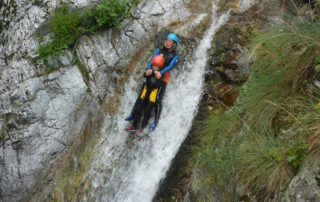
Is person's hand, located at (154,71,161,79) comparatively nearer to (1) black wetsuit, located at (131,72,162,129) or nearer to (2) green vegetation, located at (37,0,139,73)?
(1) black wetsuit, located at (131,72,162,129)

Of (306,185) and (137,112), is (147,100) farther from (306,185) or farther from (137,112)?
(306,185)

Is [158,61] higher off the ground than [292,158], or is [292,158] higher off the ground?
[158,61]

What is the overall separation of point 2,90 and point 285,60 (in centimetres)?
561

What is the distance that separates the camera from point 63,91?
6523mm

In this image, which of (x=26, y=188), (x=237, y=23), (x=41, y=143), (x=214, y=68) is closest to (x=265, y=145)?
(x=214, y=68)

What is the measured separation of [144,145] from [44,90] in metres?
2.43

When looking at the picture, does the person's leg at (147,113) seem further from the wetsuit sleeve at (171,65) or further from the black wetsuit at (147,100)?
the wetsuit sleeve at (171,65)

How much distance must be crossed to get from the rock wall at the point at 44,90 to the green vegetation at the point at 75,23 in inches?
6.4

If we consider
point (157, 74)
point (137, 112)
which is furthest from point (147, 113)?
point (157, 74)

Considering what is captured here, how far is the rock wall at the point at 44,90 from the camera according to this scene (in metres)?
6.53

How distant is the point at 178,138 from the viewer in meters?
5.71

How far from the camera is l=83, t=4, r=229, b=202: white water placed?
5.66m

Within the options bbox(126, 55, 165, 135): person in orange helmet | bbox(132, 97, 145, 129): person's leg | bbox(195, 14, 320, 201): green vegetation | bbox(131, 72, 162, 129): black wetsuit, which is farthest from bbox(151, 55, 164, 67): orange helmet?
bbox(195, 14, 320, 201): green vegetation

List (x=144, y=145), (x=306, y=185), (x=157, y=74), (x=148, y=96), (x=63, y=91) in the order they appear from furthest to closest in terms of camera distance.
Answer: (x=63, y=91), (x=144, y=145), (x=148, y=96), (x=157, y=74), (x=306, y=185)
